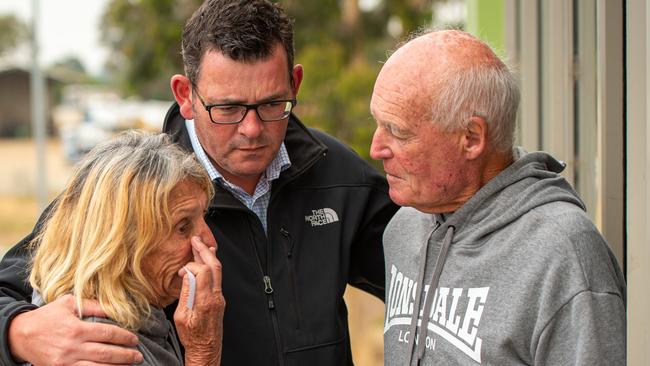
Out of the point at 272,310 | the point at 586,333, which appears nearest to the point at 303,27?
the point at 272,310

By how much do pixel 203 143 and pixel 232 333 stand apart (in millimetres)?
619

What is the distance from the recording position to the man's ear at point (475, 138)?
216 centimetres

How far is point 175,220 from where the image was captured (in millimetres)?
2297

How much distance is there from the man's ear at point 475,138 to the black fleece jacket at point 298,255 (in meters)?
0.83

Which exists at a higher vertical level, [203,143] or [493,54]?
[493,54]

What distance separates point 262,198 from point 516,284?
1.10 meters

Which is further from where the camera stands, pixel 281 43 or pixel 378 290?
pixel 378 290

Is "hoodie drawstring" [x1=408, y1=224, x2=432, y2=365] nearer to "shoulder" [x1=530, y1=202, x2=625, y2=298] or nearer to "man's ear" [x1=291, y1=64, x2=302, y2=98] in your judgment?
"shoulder" [x1=530, y1=202, x2=625, y2=298]

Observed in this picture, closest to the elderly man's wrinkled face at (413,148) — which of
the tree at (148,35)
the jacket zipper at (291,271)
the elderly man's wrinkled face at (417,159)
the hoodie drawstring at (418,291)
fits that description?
the elderly man's wrinkled face at (417,159)

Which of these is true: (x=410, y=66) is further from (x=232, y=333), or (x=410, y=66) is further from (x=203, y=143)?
(x=232, y=333)

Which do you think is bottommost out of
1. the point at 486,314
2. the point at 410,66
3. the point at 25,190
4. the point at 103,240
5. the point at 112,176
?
the point at 25,190

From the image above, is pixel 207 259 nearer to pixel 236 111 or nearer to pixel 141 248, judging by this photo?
pixel 141 248

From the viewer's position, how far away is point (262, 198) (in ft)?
9.48

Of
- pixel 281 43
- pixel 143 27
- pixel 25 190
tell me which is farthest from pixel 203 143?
pixel 25 190
